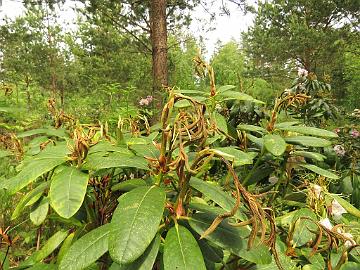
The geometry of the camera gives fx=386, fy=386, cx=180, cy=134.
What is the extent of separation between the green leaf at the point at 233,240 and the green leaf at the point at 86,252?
0.17 meters

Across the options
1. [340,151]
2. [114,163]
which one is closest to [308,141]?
[114,163]

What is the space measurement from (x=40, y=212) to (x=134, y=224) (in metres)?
0.40

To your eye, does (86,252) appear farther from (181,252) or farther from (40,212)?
(40,212)

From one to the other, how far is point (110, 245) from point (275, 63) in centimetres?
1685

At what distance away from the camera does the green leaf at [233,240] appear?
676mm

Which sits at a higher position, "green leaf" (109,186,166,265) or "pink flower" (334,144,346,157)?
"green leaf" (109,186,166,265)

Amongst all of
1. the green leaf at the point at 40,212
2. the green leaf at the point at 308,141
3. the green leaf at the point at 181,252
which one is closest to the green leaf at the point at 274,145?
the green leaf at the point at 308,141

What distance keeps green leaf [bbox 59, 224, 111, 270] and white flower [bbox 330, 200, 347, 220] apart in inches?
26.5

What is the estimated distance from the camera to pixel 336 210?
1.10 meters

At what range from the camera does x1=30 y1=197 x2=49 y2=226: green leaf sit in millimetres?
925

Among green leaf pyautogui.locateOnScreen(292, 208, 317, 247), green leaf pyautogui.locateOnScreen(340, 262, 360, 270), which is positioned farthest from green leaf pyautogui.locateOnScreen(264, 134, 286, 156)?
green leaf pyautogui.locateOnScreen(340, 262, 360, 270)

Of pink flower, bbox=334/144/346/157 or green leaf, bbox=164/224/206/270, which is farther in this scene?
pink flower, bbox=334/144/346/157

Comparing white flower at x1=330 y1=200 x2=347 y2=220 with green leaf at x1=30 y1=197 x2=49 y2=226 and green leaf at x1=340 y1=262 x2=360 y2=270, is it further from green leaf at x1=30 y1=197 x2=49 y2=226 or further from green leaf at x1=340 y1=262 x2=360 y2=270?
green leaf at x1=30 y1=197 x2=49 y2=226

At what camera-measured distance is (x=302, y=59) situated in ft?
52.2
